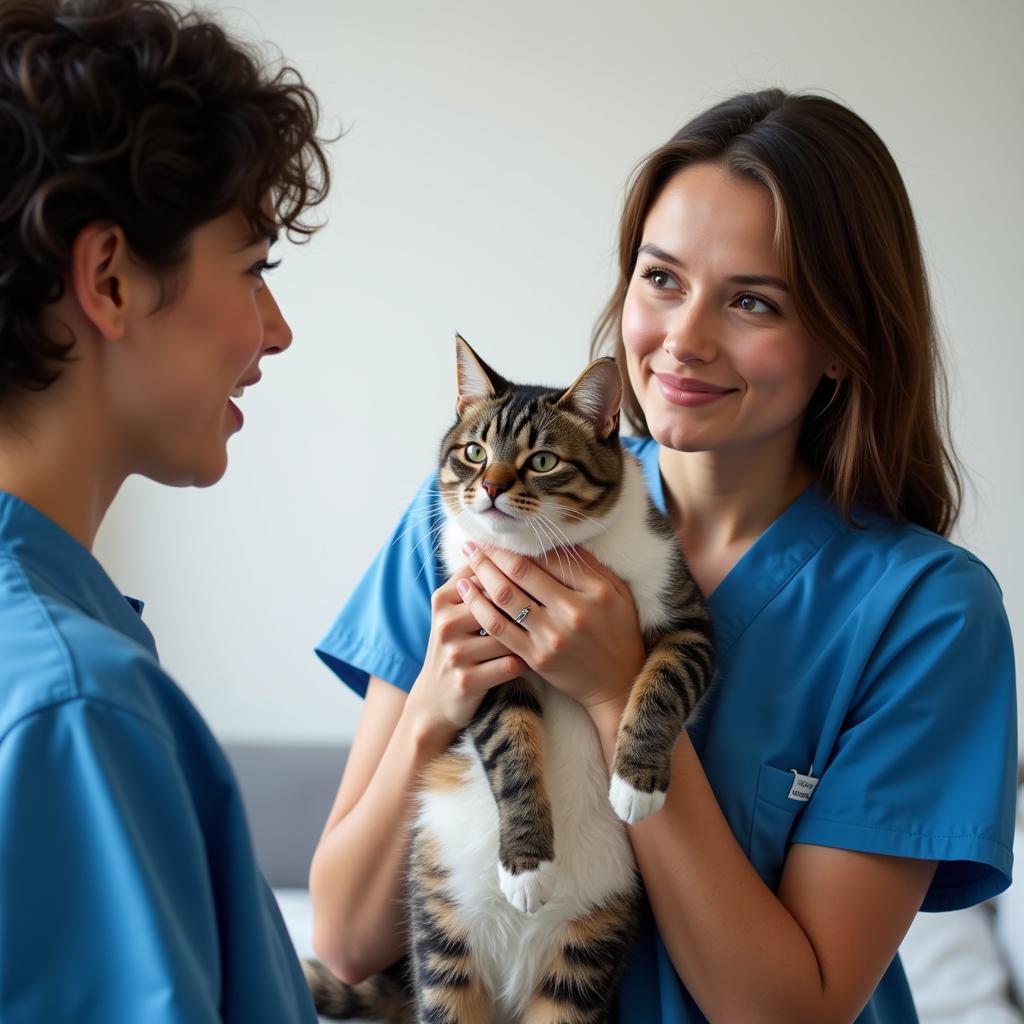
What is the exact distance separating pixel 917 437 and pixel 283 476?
185 cm

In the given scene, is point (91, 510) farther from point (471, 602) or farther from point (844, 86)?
point (844, 86)

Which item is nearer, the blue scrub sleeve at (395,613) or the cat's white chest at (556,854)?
the cat's white chest at (556,854)

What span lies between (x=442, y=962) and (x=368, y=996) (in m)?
0.30

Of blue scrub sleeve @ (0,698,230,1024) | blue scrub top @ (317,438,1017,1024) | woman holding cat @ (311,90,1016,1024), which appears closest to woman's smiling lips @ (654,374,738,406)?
woman holding cat @ (311,90,1016,1024)

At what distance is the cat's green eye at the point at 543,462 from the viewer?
1.36 metres

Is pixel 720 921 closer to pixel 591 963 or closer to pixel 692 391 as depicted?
pixel 591 963

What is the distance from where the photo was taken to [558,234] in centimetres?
265

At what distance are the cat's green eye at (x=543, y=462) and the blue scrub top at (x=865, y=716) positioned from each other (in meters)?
0.28

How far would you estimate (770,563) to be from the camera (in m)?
1.37

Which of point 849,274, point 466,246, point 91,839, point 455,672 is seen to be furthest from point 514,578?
point 466,246

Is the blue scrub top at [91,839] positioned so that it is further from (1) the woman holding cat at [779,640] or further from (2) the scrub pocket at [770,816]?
(2) the scrub pocket at [770,816]

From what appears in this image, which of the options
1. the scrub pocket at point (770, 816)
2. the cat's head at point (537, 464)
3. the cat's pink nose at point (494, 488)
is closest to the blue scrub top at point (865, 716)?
the scrub pocket at point (770, 816)

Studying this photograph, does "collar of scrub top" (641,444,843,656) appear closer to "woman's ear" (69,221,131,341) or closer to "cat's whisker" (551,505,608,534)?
"cat's whisker" (551,505,608,534)

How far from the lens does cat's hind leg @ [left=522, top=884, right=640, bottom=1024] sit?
1.19 metres
